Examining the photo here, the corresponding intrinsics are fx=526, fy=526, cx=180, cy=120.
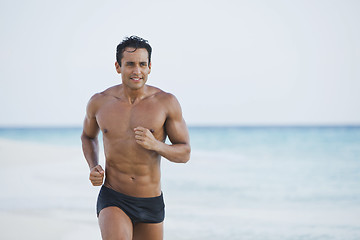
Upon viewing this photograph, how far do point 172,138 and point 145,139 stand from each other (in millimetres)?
322

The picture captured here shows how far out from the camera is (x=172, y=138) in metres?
3.07

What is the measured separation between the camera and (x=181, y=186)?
10.1m

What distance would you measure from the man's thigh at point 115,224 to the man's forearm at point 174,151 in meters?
0.43

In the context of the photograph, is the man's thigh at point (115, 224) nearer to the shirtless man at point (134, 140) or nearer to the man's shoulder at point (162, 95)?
the shirtless man at point (134, 140)

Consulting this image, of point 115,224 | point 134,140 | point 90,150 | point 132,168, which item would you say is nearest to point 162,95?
point 134,140

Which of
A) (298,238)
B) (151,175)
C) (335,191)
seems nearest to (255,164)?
(335,191)

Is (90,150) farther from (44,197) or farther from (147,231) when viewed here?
(44,197)

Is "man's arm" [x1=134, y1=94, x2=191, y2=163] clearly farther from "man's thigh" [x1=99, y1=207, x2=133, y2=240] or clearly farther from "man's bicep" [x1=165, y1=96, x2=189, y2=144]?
"man's thigh" [x1=99, y1=207, x2=133, y2=240]

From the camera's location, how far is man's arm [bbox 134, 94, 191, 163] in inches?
110

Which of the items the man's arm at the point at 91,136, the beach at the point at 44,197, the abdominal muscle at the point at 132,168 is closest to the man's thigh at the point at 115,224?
the abdominal muscle at the point at 132,168

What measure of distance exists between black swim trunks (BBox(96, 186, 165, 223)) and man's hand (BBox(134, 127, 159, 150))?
1.36 ft

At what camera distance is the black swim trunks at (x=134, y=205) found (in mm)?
3025

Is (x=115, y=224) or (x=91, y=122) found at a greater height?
(x=91, y=122)

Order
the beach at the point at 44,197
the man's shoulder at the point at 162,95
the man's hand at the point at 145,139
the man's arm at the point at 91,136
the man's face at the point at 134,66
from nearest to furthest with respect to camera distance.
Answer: the man's hand at the point at 145,139, the man's face at the point at 134,66, the man's shoulder at the point at 162,95, the man's arm at the point at 91,136, the beach at the point at 44,197
